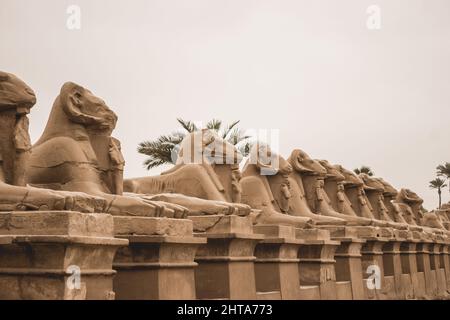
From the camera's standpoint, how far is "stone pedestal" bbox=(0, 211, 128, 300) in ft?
21.0

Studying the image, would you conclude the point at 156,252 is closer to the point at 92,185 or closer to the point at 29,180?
the point at 92,185

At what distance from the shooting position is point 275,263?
36.2ft

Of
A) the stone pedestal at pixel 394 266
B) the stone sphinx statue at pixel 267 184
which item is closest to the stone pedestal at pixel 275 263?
the stone sphinx statue at pixel 267 184

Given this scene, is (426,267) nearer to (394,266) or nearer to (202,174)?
(394,266)

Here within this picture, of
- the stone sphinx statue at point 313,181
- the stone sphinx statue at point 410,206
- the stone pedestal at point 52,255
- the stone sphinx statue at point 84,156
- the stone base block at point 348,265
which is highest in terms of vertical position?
the stone sphinx statue at point 410,206

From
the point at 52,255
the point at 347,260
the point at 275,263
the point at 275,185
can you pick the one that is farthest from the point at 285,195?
the point at 52,255

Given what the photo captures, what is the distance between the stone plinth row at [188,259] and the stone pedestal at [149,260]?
0.03 feet

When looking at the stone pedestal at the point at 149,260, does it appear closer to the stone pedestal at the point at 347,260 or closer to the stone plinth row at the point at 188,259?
the stone plinth row at the point at 188,259

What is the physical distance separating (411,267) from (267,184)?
643 cm

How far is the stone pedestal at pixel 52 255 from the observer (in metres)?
6.40

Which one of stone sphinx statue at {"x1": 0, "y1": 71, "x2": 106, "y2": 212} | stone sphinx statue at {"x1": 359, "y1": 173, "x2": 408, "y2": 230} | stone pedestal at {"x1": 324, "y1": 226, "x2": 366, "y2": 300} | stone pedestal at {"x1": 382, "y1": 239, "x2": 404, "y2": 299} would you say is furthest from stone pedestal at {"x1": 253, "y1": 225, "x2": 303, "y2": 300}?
stone sphinx statue at {"x1": 359, "y1": 173, "x2": 408, "y2": 230}

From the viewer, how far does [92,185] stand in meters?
8.42
